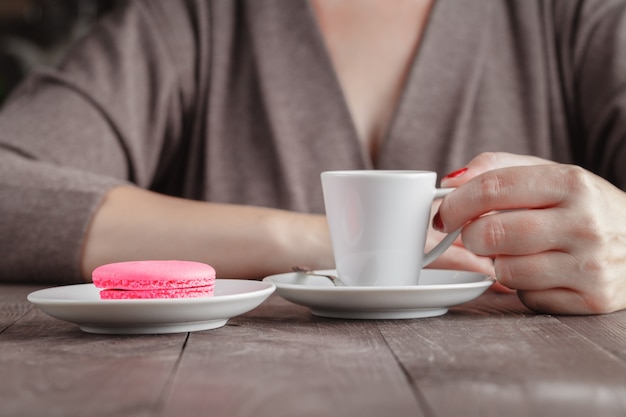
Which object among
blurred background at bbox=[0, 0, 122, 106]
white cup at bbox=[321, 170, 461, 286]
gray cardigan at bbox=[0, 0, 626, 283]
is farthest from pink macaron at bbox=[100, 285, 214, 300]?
blurred background at bbox=[0, 0, 122, 106]

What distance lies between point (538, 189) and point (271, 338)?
298 millimetres

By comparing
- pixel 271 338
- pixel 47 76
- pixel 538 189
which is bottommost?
pixel 271 338

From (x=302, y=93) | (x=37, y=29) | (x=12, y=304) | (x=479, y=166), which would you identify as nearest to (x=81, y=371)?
(x=12, y=304)

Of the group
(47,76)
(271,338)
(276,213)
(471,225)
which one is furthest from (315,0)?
(271,338)

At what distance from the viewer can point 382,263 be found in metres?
0.73

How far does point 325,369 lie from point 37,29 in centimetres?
285

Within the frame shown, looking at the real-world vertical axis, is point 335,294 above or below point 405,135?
below

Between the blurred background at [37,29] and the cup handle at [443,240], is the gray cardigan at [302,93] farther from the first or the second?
the blurred background at [37,29]

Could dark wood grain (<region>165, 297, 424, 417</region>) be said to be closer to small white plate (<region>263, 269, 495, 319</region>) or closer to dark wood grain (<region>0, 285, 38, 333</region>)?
small white plate (<region>263, 269, 495, 319</region>)

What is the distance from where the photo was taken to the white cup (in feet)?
2.32

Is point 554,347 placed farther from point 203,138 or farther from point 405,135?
point 203,138

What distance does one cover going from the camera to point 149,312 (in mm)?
579

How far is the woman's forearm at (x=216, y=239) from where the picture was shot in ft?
3.20

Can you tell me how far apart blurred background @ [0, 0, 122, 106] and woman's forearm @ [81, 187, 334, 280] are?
2088 mm
